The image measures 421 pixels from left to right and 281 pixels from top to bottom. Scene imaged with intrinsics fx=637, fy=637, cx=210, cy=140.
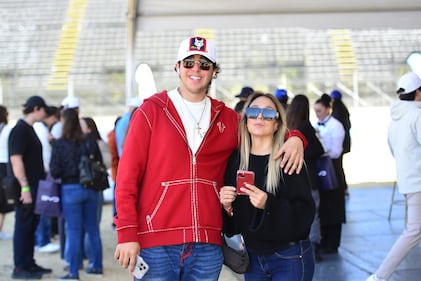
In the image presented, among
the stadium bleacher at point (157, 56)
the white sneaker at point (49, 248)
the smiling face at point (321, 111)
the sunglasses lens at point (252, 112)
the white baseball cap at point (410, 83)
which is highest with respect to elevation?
the stadium bleacher at point (157, 56)

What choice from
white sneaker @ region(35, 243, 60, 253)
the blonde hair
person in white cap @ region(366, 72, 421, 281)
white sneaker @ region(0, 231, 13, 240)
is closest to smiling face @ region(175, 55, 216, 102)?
the blonde hair

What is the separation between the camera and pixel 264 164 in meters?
3.21

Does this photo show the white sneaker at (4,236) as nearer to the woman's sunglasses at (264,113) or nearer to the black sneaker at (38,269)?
the black sneaker at (38,269)

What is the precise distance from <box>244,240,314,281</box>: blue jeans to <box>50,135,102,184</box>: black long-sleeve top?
3.33 meters

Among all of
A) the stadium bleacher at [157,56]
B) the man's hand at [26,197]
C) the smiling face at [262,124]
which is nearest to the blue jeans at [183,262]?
the smiling face at [262,124]

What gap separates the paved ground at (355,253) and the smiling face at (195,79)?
3.58 metres

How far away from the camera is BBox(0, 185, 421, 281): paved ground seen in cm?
649

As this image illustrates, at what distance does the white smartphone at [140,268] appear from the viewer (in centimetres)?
297

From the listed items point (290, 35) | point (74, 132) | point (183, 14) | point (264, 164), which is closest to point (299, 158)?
point (264, 164)

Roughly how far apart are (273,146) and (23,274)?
14.3 ft

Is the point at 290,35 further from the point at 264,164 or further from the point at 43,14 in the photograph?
the point at 264,164

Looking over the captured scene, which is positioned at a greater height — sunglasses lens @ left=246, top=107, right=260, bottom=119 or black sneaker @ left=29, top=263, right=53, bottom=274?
sunglasses lens @ left=246, top=107, right=260, bottom=119

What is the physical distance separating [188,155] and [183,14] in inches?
219

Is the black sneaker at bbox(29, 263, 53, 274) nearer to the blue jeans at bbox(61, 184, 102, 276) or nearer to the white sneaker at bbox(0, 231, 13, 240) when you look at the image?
the blue jeans at bbox(61, 184, 102, 276)
